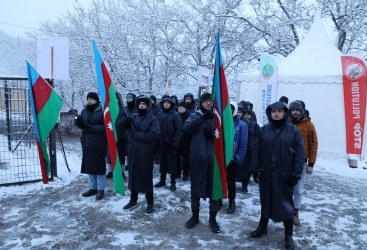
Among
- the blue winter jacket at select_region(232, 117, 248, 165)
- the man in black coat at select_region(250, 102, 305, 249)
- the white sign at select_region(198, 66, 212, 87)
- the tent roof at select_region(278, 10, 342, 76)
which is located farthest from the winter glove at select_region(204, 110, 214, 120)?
the tent roof at select_region(278, 10, 342, 76)

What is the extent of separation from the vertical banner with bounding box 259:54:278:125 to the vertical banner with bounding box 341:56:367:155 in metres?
2.04

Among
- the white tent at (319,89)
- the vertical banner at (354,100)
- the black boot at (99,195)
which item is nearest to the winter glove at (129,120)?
the black boot at (99,195)

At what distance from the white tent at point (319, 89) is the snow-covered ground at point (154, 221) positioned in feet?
10.6

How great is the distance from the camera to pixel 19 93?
6336 mm

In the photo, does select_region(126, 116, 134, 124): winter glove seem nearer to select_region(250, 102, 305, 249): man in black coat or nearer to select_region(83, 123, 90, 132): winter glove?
select_region(83, 123, 90, 132): winter glove

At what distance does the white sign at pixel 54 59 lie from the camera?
5773mm

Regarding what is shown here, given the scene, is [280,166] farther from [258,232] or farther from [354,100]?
[354,100]

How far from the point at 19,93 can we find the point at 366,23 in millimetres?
15282

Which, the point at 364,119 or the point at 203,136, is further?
the point at 364,119

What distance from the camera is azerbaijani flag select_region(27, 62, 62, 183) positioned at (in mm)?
4625

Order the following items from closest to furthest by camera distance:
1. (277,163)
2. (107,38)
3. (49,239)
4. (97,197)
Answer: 1. (277,163)
2. (49,239)
3. (97,197)
4. (107,38)

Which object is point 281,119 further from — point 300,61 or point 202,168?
point 300,61

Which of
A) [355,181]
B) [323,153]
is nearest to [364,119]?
[323,153]

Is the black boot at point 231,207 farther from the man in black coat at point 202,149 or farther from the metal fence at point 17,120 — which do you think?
the metal fence at point 17,120
